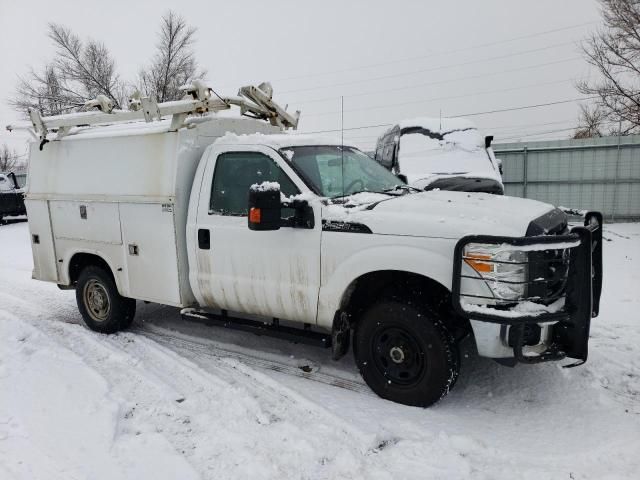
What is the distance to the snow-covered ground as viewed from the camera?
305 centimetres

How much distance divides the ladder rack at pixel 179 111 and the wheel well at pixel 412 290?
2336 mm

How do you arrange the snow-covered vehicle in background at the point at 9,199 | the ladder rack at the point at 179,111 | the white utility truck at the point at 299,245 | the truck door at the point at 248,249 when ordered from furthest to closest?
the snow-covered vehicle in background at the point at 9,199, the ladder rack at the point at 179,111, the truck door at the point at 248,249, the white utility truck at the point at 299,245

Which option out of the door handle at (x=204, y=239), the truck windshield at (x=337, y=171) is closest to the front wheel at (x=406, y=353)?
the truck windshield at (x=337, y=171)

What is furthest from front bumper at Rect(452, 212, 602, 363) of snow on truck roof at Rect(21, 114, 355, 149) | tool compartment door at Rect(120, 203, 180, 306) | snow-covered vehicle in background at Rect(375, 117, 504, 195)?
snow-covered vehicle in background at Rect(375, 117, 504, 195)

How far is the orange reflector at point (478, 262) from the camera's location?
129 inches

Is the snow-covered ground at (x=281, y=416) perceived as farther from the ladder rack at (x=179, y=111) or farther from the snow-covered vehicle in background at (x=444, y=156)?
the snow-covered vehicle in background at (x=444, y=156)

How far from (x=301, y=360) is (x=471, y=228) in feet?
7.26

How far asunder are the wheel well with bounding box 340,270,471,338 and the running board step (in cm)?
39

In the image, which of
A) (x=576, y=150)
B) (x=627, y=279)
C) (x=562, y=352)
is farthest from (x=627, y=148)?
(x=562, y=352)

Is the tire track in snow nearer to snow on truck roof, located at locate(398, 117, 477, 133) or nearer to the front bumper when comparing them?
the front bumper

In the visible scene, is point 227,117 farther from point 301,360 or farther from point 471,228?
point 471,228

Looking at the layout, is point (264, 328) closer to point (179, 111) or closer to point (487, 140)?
point (179, 111)

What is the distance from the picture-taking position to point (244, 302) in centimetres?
459

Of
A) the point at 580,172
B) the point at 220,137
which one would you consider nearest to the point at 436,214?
the point at 220,137
